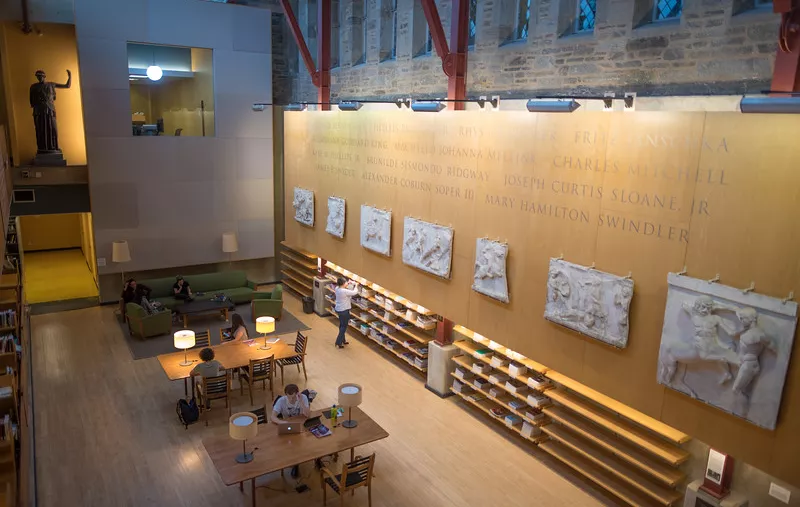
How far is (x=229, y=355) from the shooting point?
995 cm

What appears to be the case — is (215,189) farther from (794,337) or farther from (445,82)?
(794,337)

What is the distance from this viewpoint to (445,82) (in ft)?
33.6

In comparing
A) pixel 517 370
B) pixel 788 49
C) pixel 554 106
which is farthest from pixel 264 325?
pixel 788 49

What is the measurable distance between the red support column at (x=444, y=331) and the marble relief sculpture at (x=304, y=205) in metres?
4.79

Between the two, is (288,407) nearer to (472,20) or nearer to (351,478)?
(351,478)

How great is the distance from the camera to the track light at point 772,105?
15.0ft

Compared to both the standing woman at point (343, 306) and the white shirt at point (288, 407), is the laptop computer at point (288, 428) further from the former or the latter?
the standing woman at point (343, 306)

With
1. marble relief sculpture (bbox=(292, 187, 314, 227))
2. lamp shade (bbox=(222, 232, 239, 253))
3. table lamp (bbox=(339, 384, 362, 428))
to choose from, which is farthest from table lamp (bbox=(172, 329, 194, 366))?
lamp shade (bbox=(222, 232, 239, 253))

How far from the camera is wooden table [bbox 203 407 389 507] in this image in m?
6.60

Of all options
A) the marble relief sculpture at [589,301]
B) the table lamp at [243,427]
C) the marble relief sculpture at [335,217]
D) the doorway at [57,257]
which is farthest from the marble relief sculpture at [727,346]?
the doorway at [57,257]

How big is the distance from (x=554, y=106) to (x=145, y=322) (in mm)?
9221

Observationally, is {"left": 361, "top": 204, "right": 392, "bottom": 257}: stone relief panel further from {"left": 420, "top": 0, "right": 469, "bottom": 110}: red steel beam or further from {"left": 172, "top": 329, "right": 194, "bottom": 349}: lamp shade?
{"left": 172, "top": 329, "right": 194, "bottom": 349}: lamp shade

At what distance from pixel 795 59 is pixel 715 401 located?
126 inches

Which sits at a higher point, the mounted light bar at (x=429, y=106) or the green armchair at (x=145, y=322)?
the mounted light bar at (x=429, y=106)
